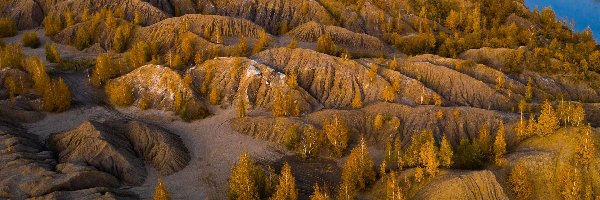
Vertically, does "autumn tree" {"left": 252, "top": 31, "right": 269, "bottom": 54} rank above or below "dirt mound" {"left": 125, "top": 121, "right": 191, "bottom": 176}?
above

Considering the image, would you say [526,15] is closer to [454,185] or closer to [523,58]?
[523,58]

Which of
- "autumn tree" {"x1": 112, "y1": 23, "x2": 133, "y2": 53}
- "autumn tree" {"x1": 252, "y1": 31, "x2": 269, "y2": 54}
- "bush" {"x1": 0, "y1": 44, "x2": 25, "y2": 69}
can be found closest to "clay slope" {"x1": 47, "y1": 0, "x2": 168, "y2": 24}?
"autumn tree" {"x1": 112, "y1": 23, "x2": 133, "y2": 53}

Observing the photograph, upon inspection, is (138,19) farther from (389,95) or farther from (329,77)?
(389,95)

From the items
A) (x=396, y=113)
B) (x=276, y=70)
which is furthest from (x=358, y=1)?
(x=396, y=113)

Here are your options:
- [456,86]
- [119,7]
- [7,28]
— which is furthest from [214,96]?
[7,28]

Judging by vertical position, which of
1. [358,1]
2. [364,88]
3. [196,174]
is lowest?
[196,174]

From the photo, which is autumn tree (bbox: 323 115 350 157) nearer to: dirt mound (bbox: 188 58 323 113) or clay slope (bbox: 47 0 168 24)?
dirt mound (bbox: 188 58 323 113)

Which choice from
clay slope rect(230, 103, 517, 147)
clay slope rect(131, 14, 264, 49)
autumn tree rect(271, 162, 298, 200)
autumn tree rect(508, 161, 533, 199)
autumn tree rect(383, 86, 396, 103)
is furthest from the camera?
clay slope rect(131, 14, 264, 49)

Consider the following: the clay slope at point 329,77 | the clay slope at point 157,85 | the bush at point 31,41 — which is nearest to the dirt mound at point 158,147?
the clay slope at point 157,85
